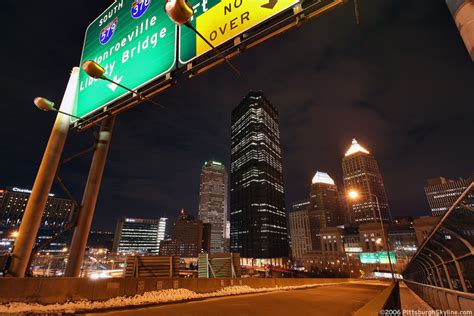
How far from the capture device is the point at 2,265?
6.25m

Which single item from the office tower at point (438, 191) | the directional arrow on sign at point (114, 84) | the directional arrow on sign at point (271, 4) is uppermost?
the office tower at point (438, 191)

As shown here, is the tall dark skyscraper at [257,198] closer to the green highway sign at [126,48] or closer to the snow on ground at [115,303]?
the snow on ground at [115,303]

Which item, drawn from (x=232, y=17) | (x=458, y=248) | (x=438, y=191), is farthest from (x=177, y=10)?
(x=438, y=191)

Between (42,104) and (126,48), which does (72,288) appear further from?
(126,48)

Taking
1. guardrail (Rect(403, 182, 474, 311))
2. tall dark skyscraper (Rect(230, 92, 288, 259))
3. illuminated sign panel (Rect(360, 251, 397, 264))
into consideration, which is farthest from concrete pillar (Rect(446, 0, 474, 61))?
tall dark skyscraper (Rect(230, 92, 288, 259))

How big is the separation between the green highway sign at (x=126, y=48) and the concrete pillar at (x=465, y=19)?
178 inches

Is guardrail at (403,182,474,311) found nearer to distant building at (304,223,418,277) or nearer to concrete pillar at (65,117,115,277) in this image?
concrete pillar at (65,117,115,277)

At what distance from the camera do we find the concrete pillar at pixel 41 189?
6508mm

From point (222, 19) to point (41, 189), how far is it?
24.0ft

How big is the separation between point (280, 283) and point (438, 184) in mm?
227612

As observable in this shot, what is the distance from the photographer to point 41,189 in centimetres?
717

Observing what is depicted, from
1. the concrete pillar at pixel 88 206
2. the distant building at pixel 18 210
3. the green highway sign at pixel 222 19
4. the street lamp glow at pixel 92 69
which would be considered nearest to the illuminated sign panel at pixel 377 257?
the concrete pillar at pixel 88 206

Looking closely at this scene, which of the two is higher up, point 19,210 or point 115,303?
point 19,210

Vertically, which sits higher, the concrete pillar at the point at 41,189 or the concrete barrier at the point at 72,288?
the concrete pillar at the point at 41,189
